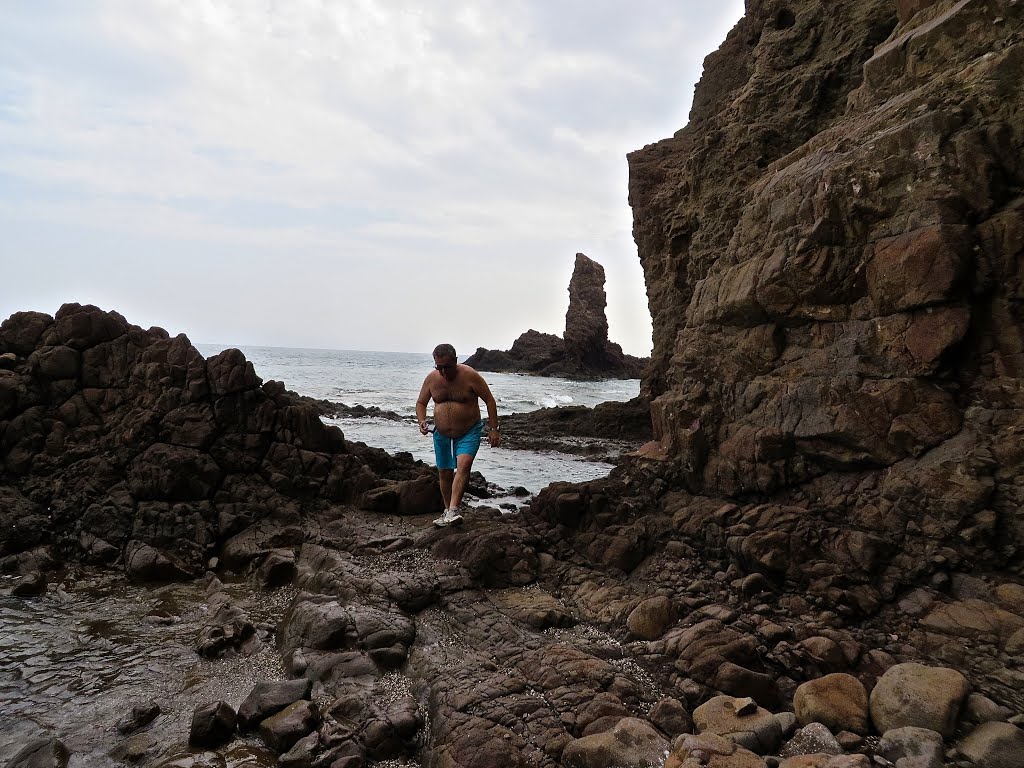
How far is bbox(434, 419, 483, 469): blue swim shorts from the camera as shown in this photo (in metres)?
7.21

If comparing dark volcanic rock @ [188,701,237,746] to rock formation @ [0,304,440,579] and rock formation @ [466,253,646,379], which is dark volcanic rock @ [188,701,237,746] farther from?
rock formation @ [466,253,646,379]

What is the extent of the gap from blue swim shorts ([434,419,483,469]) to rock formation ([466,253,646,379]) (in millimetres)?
60440

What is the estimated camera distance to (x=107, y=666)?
448 cm

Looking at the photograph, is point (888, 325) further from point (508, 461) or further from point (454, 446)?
point (508, 461)

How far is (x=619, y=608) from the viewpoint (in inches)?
199

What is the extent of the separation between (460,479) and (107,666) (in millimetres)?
3873

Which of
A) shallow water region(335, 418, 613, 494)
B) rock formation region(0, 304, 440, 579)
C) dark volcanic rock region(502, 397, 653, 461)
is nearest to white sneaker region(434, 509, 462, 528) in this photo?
rock formation region(0, 304, 440, 579)

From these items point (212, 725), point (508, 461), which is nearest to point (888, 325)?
point (212, 725)

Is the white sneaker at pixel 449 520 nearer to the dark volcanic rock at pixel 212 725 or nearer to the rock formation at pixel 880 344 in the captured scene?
the rock formation at pixel 880 344

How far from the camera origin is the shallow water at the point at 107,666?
3678mm

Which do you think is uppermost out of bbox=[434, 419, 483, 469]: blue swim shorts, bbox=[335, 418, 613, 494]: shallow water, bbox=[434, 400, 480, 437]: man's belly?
bbox=[434, 400, 480, 437]: man's belly

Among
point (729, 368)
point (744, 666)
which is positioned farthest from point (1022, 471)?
point (729, 368)

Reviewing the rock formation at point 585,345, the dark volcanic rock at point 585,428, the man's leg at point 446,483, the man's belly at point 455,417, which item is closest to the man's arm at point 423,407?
the man's belly at point 455,417

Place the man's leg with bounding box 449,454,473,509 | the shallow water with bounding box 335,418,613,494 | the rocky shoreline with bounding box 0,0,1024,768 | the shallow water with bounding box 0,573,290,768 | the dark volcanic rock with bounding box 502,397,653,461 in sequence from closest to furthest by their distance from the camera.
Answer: the rocky shoreline with bounding box 0,0,1024,768
the shallow water with bounding box 0,573,290,768
the man's leg with bounding box 449,454,473,509
the shallow water with bounding box 335,418,613,494
the dark volcanic rock with bounding box 502,397,653,461
